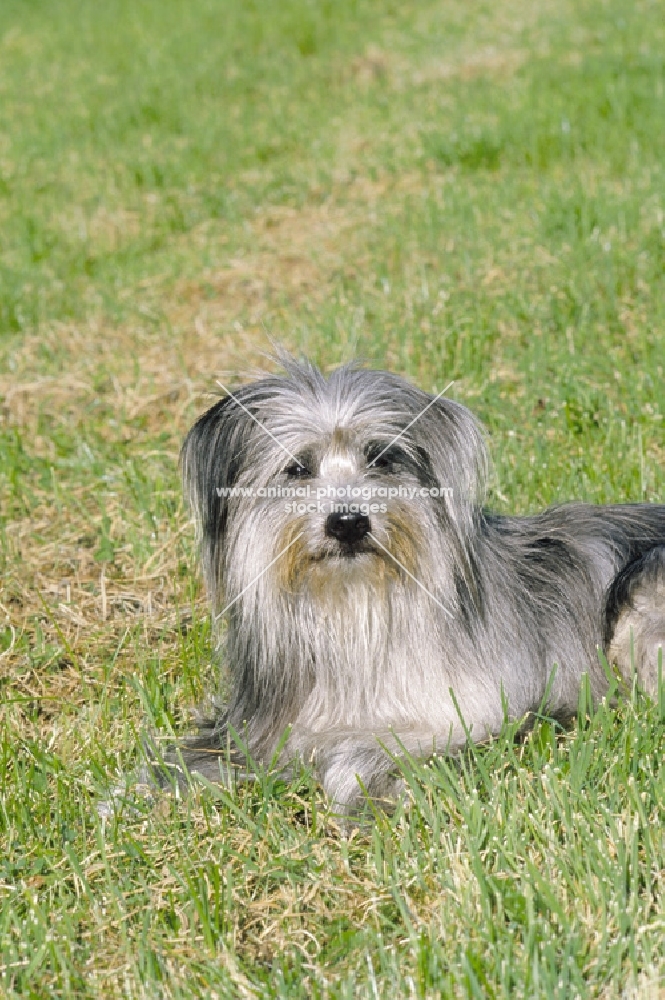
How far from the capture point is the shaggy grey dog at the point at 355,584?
3.76 metres

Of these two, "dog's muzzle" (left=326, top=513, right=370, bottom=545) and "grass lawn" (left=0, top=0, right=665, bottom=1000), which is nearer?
A: "grass lawn" (left=0, top=0, right=665, bottom=1000)

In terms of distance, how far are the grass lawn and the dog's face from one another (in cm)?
64

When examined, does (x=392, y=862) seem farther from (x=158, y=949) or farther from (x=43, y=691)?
(x=43, y=691)

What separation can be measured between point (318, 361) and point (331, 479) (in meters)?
3.32

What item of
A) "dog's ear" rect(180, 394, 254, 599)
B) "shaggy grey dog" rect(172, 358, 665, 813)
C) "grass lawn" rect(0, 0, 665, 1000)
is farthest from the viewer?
"dog's ear" rect(180, 394, 254, 599)

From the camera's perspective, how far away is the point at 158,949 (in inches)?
124

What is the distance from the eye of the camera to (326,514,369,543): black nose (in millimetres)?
3639

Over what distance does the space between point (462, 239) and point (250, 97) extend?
588cm

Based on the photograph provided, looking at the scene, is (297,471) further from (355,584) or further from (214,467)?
(355,584)

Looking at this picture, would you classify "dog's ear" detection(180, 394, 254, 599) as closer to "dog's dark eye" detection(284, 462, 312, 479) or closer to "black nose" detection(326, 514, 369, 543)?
"dog's dark eye" detection(284, 462, 312, 479)

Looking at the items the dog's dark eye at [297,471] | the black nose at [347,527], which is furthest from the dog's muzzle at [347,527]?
the dog's dark eye at [297,471]

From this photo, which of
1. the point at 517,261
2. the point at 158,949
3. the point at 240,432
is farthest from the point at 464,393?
the point at 158,949

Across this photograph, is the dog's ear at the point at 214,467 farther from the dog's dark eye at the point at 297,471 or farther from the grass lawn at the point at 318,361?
the grass lawn at the point at 318,361

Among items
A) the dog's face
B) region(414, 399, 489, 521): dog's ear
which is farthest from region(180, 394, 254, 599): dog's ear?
region(414, 399, 489, 521): dog's ear
